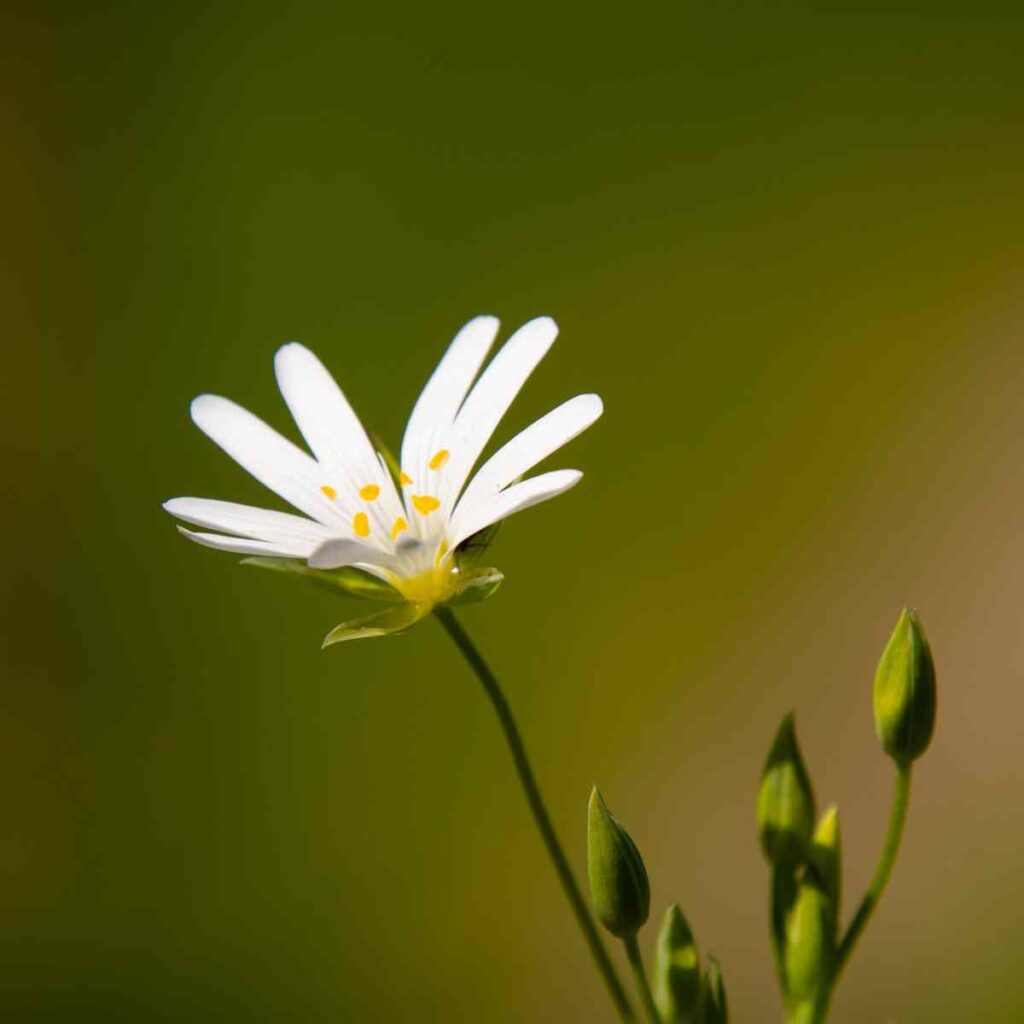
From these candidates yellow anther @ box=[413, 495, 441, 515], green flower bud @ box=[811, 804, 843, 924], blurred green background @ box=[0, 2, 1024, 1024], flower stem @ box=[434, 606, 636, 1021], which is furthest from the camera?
blurred green background @ box=[0, 2, 1024, 1024]

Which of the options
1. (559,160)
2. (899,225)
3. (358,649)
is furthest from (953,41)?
(358,649)

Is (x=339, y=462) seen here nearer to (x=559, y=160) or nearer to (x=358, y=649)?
(x=358, y=649)

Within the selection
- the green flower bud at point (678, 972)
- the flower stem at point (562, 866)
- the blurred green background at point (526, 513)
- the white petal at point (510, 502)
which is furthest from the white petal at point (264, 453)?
the blurred green background at point (526, 513)

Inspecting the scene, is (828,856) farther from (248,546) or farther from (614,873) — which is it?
(248,546)

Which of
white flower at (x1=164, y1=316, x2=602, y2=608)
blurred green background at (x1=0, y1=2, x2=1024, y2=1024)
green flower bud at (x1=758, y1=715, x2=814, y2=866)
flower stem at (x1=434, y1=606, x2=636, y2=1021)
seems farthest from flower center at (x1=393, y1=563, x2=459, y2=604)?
blurred green background at (x1=0, y1=2, x2=1024, y2=1024)

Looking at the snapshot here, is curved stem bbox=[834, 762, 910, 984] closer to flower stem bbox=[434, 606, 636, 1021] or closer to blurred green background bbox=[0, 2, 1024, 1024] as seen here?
flower stem bbox=[434, 606, 636, 1021]
